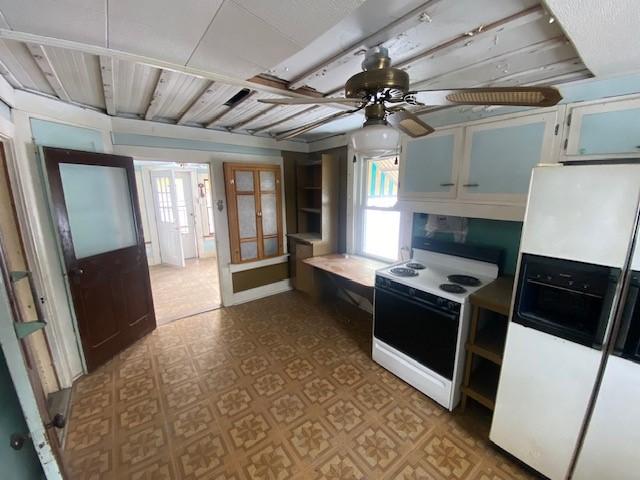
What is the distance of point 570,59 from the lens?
4.58ft

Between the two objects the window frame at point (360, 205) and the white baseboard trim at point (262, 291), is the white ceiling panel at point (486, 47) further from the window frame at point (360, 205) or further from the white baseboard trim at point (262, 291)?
the white baseboard trim at point (262, 291)

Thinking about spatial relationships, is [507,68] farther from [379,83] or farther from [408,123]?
[379,83]

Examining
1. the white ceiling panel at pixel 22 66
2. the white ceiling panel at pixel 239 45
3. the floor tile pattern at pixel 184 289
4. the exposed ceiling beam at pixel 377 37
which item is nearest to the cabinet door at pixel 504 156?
the exposed ceiling beam at pixel 377 37

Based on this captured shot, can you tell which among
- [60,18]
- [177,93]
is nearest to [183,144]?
[177,93]

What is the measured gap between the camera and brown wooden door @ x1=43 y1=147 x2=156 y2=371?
7.00 ft

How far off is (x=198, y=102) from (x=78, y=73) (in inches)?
29.5

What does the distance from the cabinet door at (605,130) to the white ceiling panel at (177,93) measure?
233 centimetres

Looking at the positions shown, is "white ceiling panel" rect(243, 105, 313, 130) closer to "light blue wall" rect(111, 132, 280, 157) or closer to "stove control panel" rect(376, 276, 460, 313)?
"light blue wall" rect(111, 132, 280, 157)

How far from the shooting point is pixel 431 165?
2.14 meters

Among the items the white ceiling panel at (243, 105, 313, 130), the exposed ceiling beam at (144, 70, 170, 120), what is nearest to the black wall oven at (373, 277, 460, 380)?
the white ceiling panel at (243, 105, 313, 130)

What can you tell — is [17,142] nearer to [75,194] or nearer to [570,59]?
[75,194]

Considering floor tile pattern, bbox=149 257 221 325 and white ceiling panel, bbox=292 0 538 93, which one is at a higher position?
white ceiling panel, bbox=292 0 538 93

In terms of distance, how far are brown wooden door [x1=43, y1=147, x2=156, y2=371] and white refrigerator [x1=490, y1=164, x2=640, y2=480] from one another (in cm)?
323

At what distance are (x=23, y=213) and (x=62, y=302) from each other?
77 cm
